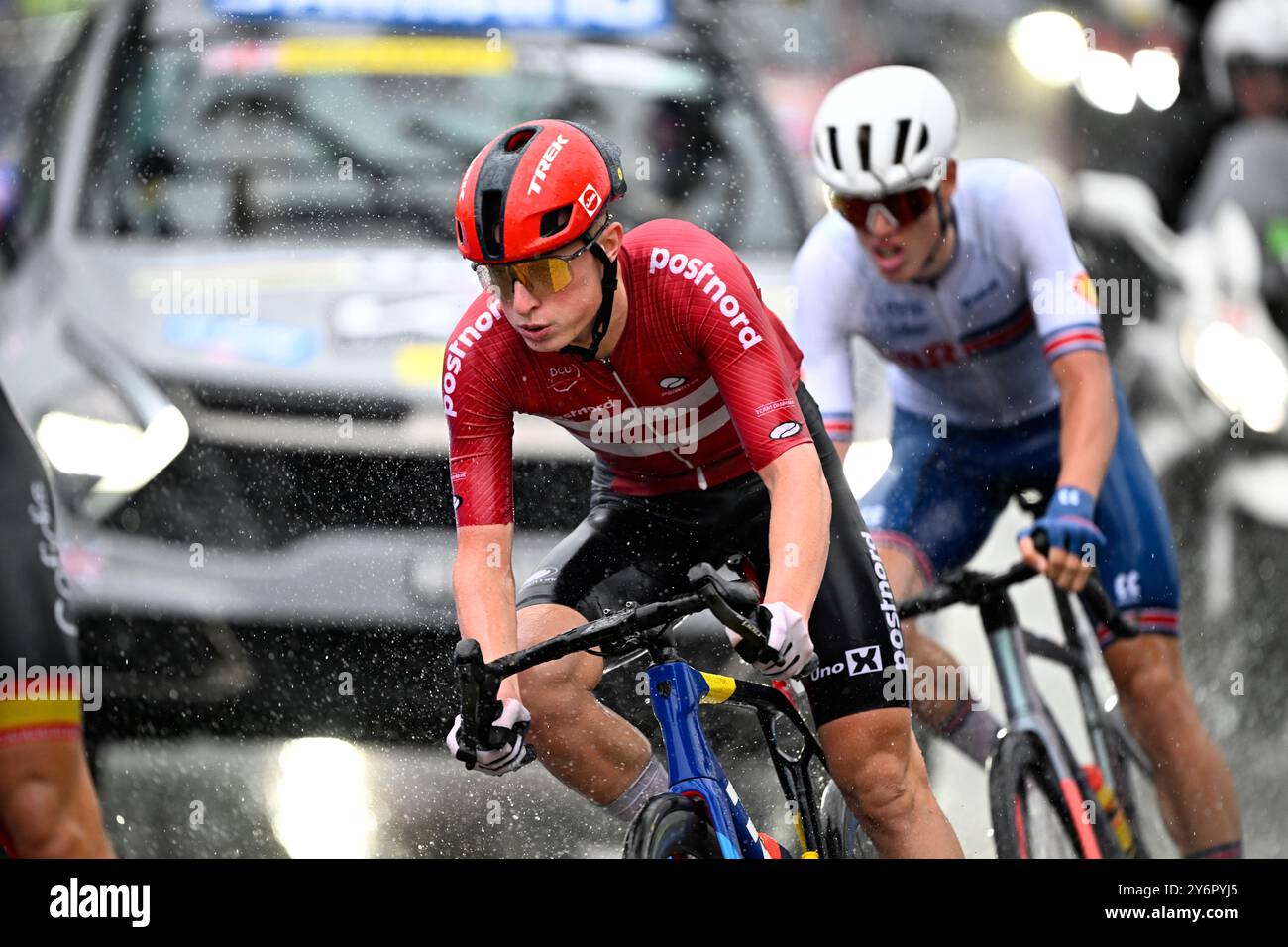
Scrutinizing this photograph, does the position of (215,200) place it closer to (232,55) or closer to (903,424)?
(232,55)

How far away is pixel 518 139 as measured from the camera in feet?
12.4

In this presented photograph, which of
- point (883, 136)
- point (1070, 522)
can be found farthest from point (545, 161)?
point (1070, 522)

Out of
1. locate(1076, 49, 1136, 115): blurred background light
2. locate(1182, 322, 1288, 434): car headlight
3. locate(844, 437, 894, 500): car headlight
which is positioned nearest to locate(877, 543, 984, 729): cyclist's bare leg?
locate(844, 437, 894, 500): car headlight

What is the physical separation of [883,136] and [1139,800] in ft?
6.16

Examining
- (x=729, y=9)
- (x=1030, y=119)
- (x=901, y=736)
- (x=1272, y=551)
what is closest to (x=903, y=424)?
(x=901, y=736)

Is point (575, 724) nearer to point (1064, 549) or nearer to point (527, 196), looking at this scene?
point (527, 196)

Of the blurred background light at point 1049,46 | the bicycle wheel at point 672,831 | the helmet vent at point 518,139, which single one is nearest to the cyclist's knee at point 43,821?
the bicycle wheel at point 672,831

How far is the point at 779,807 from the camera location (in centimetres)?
429

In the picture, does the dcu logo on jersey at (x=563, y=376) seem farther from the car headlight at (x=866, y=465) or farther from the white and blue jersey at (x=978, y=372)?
the car headlight at (x=866, y=465)

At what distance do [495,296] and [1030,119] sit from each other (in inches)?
221

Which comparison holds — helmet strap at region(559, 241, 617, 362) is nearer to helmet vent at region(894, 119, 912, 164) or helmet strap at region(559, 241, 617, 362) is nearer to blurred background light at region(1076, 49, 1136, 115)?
helmet vent at region(894, 119, 912, 164)

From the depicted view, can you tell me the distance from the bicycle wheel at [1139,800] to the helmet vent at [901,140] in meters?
1.58

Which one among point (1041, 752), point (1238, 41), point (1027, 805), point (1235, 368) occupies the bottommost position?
point (1027, 805)

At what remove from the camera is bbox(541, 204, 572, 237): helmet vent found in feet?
12.1
